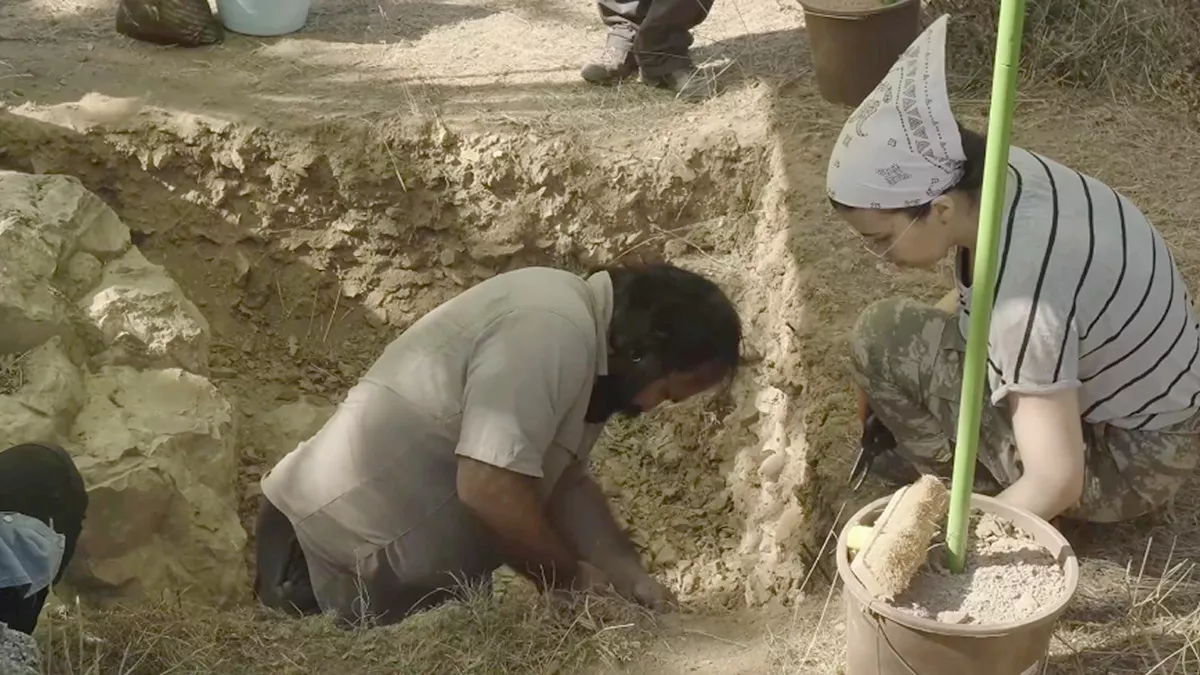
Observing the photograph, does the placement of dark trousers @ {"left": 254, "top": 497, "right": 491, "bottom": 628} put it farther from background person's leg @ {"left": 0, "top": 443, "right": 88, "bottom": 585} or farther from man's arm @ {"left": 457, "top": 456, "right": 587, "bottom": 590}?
background person's leg @ {"left": 0, "top": 443, "right": 88, "bottom": 585}

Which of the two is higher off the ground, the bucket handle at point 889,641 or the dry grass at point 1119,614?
the bucket handle at point 889,641

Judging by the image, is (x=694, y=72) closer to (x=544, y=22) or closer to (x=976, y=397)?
(x=544, y=22)

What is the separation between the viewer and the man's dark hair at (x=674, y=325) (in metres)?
2.92

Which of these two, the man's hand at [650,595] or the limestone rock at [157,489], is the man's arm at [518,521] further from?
the limestone rock at [157,489]

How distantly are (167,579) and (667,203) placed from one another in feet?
7.91

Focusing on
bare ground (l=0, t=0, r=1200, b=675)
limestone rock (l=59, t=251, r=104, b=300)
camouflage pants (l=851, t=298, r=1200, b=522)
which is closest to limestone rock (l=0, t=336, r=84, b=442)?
limestone rock (l=59, t=251, r=104, b=300)

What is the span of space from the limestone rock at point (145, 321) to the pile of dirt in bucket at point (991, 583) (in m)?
2.84

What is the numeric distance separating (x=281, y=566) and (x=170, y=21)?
10.3ft

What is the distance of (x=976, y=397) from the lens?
2.13 meters

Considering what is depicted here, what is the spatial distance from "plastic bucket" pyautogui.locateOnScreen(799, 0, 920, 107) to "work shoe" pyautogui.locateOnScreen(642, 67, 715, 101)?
0.50 metres

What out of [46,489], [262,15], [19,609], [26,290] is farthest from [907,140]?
[262,15]

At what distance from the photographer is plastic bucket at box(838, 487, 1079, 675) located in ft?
7.11

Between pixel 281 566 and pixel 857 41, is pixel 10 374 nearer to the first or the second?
pixel 281 566

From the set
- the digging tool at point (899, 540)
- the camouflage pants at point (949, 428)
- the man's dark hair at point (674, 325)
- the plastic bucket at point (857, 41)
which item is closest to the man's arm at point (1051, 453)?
the digging tool at point (899, 540)
